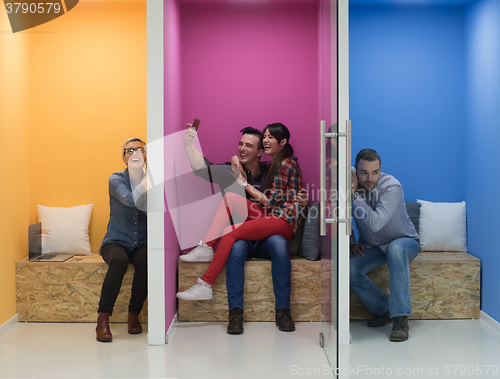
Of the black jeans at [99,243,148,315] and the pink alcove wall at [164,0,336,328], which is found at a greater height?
the pink alcove wall at [164,0,336,328]

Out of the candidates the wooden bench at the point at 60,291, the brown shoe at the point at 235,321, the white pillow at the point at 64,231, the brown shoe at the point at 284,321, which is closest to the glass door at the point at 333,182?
the brown shoe at the point at 284,321

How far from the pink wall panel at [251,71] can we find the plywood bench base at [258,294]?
90 cm

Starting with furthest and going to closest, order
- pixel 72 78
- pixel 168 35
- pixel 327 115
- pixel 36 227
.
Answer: pixel 72 78
pixel 36 227
pixel 168 35
pixel 327 115

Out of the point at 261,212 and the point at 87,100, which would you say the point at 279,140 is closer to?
the point at 261,212

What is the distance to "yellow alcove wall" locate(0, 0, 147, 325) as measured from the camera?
3.59m

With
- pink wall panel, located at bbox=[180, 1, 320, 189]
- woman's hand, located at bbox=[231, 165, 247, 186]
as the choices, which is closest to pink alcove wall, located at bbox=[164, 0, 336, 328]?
pink wall panel, located at bbox=[180, 1, 320, 189]

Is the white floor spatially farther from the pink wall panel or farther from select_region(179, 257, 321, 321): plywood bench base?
the pink wall panel

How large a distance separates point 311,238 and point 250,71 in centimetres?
151

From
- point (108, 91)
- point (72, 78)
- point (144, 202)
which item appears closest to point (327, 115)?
point (144, 202)

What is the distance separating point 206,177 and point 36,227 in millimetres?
1367

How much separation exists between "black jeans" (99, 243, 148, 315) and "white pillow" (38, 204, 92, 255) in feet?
1.66

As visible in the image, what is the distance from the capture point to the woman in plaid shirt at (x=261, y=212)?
3.07 metres

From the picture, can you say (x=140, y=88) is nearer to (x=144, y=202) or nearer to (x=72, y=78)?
(x=72, y=78)

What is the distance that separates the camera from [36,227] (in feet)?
11.1
